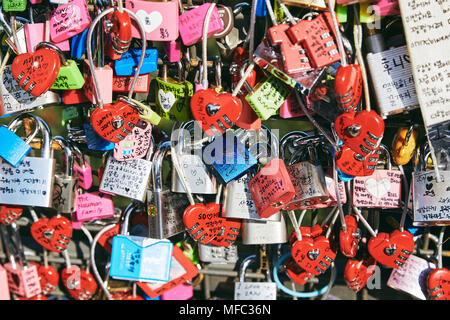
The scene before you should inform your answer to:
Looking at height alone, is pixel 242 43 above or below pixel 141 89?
above

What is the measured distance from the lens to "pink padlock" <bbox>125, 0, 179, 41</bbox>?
121 cm

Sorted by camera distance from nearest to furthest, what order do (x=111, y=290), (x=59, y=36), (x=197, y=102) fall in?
(x=197, y=102) < (x=59, y=36) < (x=111, y=290)

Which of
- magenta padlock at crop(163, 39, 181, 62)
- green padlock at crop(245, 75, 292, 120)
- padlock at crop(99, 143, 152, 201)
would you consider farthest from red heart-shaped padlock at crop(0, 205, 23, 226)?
green padlock at crop(245, 75, 292, 120)

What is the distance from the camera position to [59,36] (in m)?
1.28

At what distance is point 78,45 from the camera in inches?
52.3

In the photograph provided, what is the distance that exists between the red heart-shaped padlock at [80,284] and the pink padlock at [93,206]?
0.25 m

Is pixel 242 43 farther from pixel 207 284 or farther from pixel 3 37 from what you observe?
pixel 207 284

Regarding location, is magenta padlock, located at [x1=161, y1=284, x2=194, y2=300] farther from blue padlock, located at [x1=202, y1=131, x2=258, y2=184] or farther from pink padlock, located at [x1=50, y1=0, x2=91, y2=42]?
pink padlock, located at [x1=50, y1=0, x2=91, y2=42]

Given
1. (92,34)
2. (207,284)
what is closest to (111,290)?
(207,284)

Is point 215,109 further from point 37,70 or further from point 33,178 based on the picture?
point 33,178

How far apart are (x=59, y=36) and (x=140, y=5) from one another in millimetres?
249

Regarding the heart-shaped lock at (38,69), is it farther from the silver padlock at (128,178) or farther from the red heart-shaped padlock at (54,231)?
the red heart-shaped padlock at (54,231)

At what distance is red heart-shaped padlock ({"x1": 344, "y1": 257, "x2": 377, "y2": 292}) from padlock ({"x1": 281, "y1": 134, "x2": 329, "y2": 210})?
25 centimetres

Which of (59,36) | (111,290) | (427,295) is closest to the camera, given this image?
(59,36)
